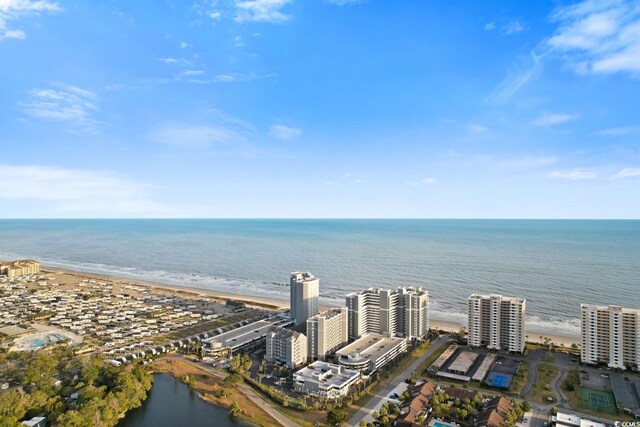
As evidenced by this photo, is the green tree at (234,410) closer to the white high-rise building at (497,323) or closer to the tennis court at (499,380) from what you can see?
the tennis court at (499,380)

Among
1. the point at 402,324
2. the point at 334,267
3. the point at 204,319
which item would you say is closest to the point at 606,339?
the point at 402,324

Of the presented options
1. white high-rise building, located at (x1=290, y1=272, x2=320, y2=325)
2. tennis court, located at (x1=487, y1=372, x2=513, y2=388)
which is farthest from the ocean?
tennis court, located at (x1=487, y1=372, x2=513, y2=388)

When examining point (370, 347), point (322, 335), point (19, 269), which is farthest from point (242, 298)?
point (19, 269)

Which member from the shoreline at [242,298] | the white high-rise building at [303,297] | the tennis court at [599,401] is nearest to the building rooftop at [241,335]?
the white high-rise building at [303,297]

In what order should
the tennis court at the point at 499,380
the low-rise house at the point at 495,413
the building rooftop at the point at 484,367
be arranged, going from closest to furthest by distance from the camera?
1. the low-rise house at the point at 495,413
2. the tennis court at the point at 499,380
3. the building rooftop at the point at 484,367

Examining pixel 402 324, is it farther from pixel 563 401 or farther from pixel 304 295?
pixel 563 401

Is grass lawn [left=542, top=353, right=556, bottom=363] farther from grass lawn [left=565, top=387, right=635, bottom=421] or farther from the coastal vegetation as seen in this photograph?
the coastal vegetation
